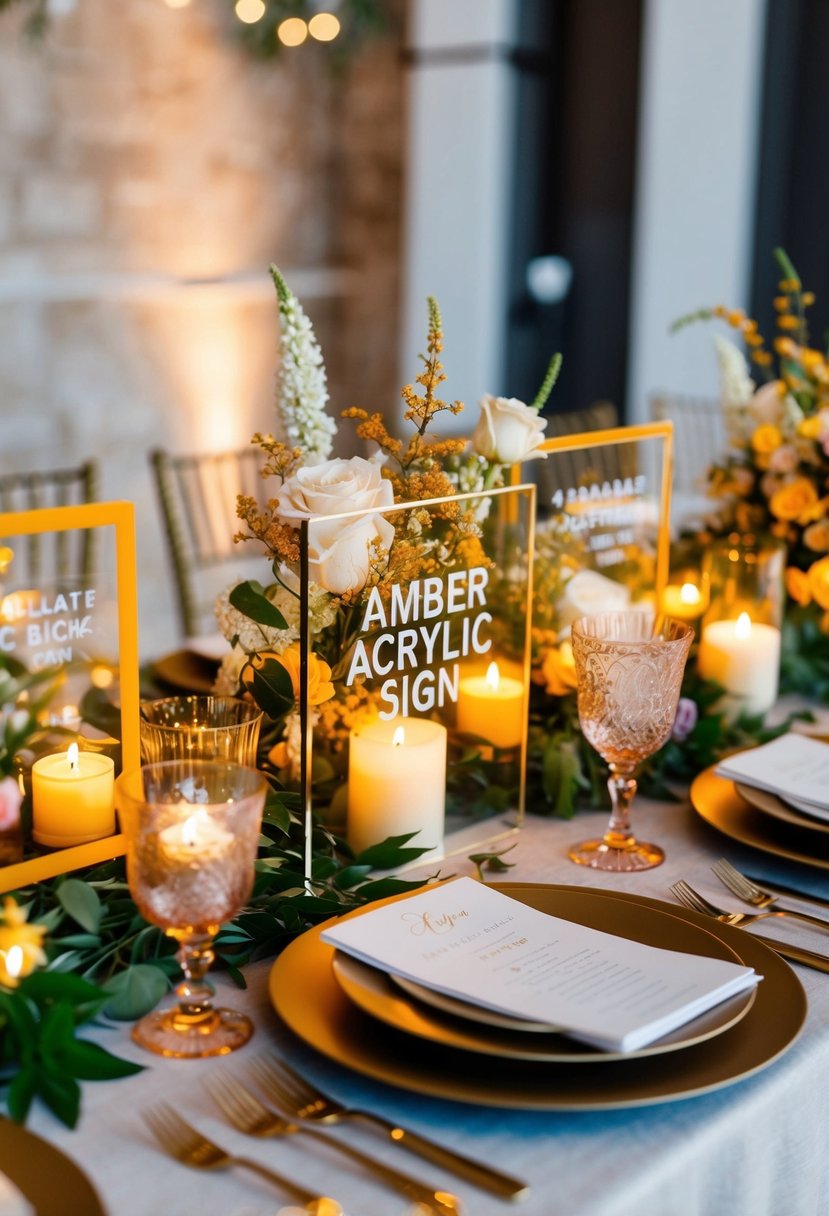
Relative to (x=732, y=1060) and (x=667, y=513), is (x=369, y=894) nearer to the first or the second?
(x=732, y=1060)

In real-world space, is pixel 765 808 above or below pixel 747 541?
below

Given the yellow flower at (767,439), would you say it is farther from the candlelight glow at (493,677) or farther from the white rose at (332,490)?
the white rose at (332,490)

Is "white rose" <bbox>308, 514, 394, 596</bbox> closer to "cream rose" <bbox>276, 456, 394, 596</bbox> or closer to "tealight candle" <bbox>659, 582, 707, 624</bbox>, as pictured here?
"cream rose" <bbox>276, 456, 394, 596</bbox>

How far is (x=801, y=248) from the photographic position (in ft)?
14.1

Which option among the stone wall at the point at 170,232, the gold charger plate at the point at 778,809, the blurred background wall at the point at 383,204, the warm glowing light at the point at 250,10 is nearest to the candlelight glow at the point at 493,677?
the gold charger plate at the point at 778,809

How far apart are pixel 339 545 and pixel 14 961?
0.39 meters

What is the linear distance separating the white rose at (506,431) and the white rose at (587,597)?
21 cm

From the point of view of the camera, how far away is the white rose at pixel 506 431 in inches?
49.2

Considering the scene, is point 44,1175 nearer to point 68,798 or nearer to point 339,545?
point 68,798

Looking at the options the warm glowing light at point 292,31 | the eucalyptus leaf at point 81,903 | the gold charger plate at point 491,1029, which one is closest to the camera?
the gold charger plate at point 491,1029

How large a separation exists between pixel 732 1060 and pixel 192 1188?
34 cm

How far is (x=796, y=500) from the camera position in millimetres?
1719

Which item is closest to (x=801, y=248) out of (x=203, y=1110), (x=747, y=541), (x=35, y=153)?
(x=35, y=153)

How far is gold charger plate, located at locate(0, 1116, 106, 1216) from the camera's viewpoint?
70 centimetres
